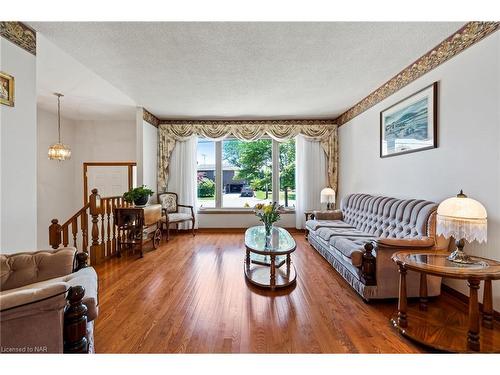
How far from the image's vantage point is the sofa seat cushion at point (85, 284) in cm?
146

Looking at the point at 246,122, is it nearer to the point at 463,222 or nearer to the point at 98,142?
the point at 98,142

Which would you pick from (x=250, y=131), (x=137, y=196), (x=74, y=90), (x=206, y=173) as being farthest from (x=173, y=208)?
(x=74, y=90)

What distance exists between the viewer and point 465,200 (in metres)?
1.80

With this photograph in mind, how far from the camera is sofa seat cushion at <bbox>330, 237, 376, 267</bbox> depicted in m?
2.39

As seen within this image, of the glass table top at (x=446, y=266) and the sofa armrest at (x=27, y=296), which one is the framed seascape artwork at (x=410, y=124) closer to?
the glass table top at (x=446, y=266)

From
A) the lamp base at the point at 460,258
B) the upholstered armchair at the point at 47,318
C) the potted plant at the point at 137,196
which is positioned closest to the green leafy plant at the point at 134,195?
the potted plant at the point at 137,196

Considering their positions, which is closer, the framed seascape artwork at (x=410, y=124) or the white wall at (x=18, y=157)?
the white wall at (x=18, y=157)

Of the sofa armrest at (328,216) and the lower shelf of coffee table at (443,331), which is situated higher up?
the sofa armrest at (328,216)

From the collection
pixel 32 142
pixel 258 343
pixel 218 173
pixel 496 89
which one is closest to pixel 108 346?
pixel 258 343

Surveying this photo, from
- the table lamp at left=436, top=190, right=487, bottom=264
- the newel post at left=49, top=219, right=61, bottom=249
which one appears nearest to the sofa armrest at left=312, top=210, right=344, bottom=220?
the table lamp at left=436, top=190, right=487, bottom=264

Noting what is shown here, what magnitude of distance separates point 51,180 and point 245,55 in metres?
4.87

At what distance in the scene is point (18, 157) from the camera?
2033 millimetres

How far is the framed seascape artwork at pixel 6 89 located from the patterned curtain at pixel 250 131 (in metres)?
3.42

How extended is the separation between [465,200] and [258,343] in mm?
1877
